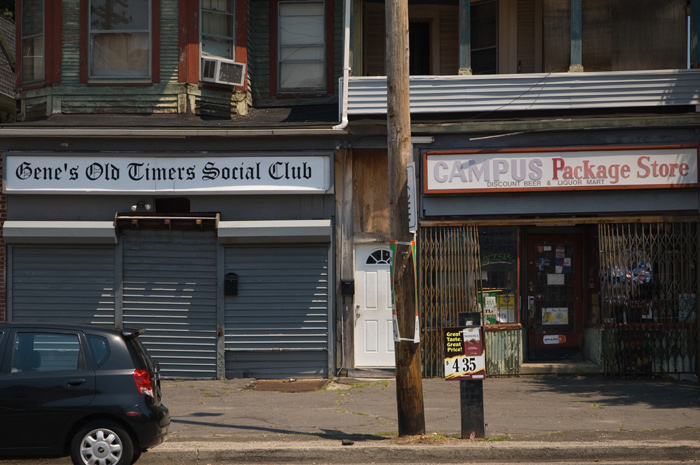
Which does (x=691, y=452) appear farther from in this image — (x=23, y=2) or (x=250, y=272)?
(x=23, y=2)

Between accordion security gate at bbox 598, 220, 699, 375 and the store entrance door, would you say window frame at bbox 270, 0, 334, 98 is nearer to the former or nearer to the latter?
the store entrance door

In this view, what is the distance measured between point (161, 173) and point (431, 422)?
6.59 metres

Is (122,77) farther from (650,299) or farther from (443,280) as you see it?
(650,299)

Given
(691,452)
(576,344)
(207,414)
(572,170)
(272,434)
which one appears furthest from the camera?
(576,344)

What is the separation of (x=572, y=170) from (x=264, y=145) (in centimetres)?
531

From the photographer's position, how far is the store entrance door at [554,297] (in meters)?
14.1

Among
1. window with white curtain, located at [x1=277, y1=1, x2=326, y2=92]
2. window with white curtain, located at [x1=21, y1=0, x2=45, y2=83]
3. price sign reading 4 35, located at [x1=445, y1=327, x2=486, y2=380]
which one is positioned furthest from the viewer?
window with white curtain, located at [x1=277, y1=1, x2=326, y2=92]

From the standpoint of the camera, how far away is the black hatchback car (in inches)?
290

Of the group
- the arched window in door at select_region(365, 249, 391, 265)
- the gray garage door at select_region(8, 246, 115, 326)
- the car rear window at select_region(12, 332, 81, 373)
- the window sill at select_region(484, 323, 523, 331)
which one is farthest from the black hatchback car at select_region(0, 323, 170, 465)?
the window sill at select_region(484, 323, 523, 331)

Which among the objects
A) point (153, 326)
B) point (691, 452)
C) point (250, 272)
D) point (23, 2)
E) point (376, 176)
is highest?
point (23, 2)

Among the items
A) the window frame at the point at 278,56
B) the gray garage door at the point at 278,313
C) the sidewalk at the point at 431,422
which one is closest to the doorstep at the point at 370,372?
the sidewalk at the point at 431,422

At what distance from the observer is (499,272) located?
44.8ft

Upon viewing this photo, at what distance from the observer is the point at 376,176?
1377 centimetres

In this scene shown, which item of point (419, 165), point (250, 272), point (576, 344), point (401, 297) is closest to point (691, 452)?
point (401, 297)
